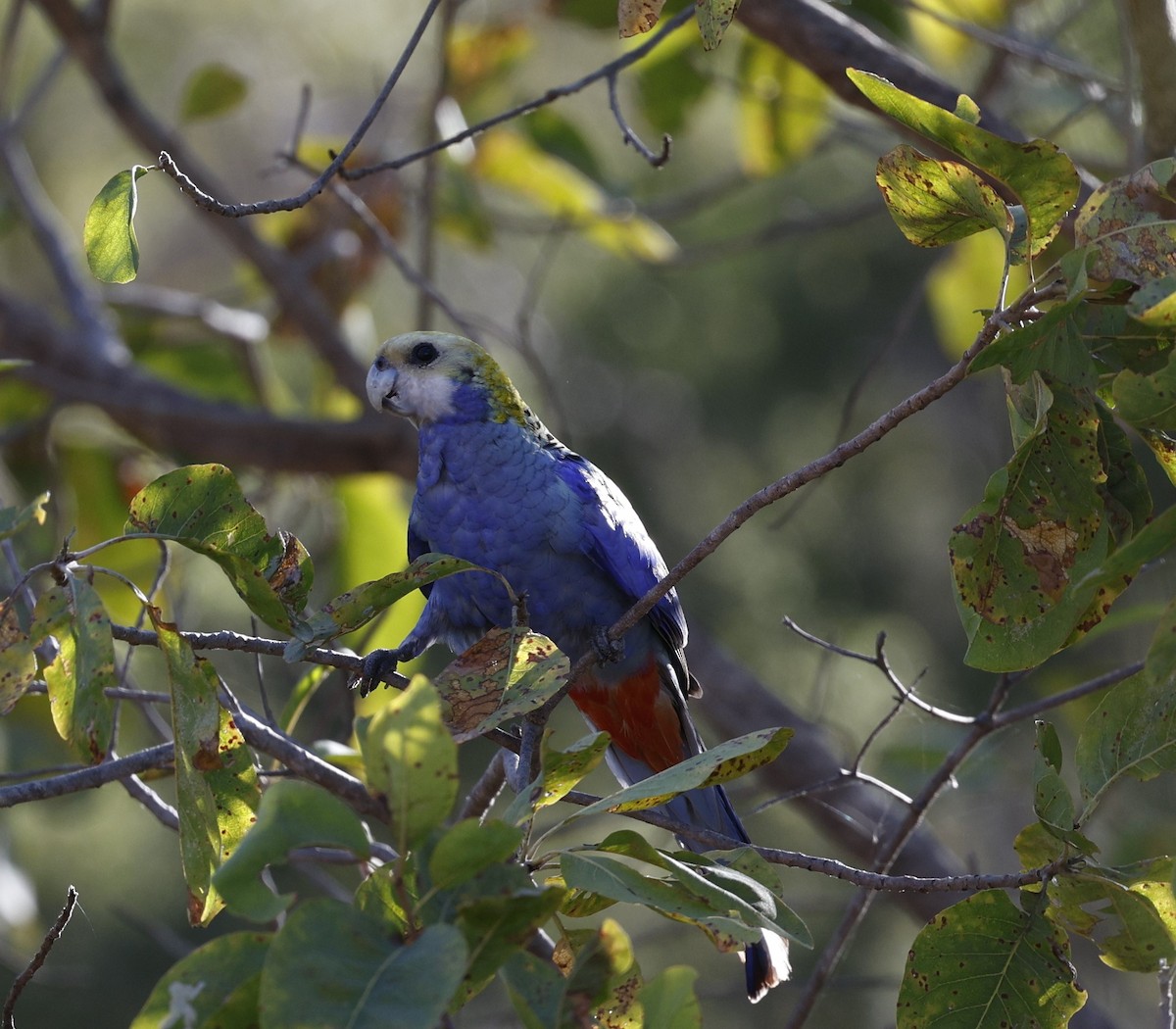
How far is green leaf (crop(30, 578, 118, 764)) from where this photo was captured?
1.51m

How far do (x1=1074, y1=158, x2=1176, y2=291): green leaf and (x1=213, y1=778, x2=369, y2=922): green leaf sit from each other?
41.8 inches

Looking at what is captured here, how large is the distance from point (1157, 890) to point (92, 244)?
1671mm

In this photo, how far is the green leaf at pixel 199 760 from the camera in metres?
1.53

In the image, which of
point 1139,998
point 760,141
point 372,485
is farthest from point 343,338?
point 1139,998

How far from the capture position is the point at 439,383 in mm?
2967

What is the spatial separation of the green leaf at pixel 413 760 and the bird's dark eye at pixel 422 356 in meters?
1.78

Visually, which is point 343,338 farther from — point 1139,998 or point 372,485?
point 1139,998

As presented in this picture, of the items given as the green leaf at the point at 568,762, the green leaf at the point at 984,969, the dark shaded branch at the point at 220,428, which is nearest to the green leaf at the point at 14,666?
the green leaf at the point at 568,762

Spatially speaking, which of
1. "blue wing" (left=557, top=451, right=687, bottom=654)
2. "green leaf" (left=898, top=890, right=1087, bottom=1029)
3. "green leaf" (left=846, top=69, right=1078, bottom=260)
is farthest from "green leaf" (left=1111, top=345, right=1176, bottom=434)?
"blue wing" (left=557, top=451, right=687, bottom=654)

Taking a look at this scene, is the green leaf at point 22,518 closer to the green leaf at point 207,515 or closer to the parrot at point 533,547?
the green leaf at point 207,515

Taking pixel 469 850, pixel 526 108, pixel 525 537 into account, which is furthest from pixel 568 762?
pixel 526 108

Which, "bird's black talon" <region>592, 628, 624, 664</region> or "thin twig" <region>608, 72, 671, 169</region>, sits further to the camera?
"thin twig" <region>608, 72, 671, 169</region>

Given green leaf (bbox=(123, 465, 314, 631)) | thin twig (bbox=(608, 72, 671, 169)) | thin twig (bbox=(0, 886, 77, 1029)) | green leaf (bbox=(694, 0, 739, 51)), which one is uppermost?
green leaf (bbox=(694, 0, 739, 51))

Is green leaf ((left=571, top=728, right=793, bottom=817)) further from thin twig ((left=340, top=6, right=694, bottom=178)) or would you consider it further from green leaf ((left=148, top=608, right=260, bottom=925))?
thin twig ((left=340, top=6, right=694, bottom=178))
